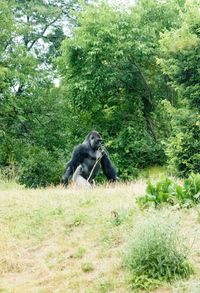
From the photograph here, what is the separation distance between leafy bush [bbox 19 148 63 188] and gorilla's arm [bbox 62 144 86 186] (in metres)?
9.16

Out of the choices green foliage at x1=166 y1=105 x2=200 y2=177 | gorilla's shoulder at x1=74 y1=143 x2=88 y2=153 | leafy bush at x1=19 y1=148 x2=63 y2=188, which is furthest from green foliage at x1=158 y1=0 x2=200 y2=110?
leafy bush at x1=19 y1=148 x2=63 y2=188

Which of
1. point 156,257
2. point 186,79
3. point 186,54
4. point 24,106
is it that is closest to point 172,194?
point 156,257

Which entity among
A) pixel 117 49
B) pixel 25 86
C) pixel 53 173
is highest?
pixel 117 49

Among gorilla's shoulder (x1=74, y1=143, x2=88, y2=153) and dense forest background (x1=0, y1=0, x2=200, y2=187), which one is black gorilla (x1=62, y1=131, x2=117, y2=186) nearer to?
gorilla's shoulder (x1=74, y1=143, x2=88, y2=153)

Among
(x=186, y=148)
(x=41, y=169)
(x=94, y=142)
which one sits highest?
(x=94, y=142)

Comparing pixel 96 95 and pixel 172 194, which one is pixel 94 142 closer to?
pixel 172 194

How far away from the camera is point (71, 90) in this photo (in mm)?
22984

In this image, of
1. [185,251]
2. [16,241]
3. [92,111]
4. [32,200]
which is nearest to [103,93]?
[92,111]

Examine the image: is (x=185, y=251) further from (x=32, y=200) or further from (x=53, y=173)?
(x=53, y=173)

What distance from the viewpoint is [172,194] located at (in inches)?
302

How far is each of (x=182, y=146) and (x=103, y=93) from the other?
7.54 metres

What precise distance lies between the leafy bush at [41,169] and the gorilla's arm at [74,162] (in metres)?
9.16

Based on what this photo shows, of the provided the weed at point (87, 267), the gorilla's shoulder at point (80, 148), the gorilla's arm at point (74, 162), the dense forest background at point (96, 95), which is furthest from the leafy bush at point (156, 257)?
the dense forest background at point (96, 95)

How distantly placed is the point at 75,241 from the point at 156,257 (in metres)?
1.72
